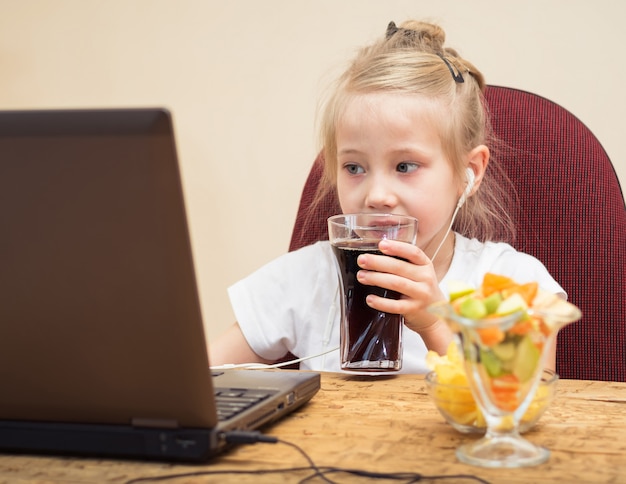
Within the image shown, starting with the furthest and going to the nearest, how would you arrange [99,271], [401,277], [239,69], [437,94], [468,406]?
1. [239,69]
2. [437,94]
3. [401,277]
4. [468,406]
5. [99,271]

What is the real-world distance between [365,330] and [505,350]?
1.64 ft

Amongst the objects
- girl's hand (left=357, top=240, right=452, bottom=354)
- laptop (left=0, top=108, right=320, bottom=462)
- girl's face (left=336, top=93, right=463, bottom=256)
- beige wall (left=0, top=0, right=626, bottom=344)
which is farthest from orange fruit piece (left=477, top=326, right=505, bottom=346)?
beige wall (left=0, top=0, right=626, bottom=344)

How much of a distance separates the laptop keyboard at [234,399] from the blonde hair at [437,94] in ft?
2.31

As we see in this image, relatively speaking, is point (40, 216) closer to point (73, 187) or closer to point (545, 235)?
point (73, 187)

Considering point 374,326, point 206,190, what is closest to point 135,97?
point 206,190

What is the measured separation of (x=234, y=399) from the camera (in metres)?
0.86

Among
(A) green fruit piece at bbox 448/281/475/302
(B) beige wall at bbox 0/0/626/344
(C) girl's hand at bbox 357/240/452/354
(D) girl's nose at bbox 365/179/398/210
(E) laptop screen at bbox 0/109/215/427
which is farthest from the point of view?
(B) beige wall at bbox 0/0/626/344

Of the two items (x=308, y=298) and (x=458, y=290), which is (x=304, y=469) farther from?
(x=308, y=298)

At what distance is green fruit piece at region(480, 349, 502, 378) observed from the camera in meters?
0.70

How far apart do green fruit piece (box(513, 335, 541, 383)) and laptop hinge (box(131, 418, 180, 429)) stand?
11.3 inches

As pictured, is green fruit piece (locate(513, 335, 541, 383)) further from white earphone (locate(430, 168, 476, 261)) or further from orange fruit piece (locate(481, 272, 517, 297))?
white earphone (locate(430, 168, 476, 261))

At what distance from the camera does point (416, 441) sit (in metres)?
0.80

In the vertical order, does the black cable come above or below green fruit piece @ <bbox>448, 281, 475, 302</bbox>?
below

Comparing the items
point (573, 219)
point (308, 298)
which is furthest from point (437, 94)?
point (308, 298)
